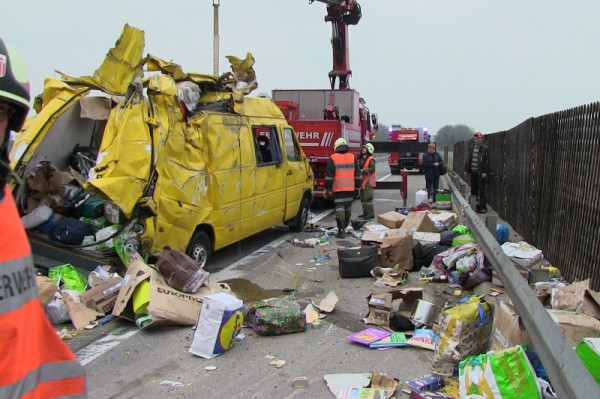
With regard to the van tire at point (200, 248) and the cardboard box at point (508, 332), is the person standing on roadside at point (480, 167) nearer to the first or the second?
the van tire at point (200, 248)

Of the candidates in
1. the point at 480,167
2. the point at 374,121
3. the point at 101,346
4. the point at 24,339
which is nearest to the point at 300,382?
the point at 101,346

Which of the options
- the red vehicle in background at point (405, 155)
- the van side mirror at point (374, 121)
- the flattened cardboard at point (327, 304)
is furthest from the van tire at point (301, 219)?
the red vehicle in background at point (405, 155)

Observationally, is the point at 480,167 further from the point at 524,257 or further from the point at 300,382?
the point at 300,382

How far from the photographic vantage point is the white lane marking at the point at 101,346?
4.50 meters

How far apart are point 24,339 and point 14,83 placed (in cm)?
66

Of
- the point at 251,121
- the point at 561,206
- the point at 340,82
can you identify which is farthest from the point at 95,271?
the point at 340,82

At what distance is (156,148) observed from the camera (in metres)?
A: 6.17

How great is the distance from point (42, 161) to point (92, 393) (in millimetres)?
3872

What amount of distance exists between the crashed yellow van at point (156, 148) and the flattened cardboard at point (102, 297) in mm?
664

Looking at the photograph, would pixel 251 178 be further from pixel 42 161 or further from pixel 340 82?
pixel 340 82

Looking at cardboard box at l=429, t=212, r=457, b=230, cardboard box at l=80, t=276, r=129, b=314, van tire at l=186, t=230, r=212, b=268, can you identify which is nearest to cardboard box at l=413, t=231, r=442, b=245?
cardboard box at l=429, t=212, r=457, b=230

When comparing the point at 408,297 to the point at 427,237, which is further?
the point at 427,237

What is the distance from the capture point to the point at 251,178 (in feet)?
26.7

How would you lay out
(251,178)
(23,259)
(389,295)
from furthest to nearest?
(251,178) → (389,295) → (23,259)
